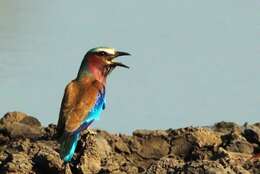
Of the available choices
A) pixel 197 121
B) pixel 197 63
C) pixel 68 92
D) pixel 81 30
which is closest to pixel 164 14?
pixel 81 30

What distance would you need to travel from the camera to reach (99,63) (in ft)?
28.1

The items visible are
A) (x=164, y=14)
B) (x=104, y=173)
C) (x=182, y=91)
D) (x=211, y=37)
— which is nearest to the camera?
(x=104, y=173)

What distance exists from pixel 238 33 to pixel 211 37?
44 cm

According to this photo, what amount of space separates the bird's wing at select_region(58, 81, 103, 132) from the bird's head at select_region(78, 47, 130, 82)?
18 cm

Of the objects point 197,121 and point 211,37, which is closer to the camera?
point 197,121

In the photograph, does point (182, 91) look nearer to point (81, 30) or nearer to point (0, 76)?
point (0, 76)

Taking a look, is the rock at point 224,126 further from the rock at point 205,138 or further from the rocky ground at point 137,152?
the rock at point 205,138

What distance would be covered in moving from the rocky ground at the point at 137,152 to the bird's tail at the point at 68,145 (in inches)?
4.4

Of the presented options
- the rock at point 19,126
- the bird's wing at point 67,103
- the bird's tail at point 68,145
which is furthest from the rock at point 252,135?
the rock at point 19,126

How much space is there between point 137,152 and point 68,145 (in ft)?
3.23

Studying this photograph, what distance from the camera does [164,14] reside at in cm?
1870

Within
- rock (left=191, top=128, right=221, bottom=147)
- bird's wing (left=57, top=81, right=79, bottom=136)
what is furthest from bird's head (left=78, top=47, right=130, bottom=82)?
rock (left=191, top=128, right=221, bottom=147)

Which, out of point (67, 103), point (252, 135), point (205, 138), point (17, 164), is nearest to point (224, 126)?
point (252, 135)

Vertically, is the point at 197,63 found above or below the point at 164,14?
below
